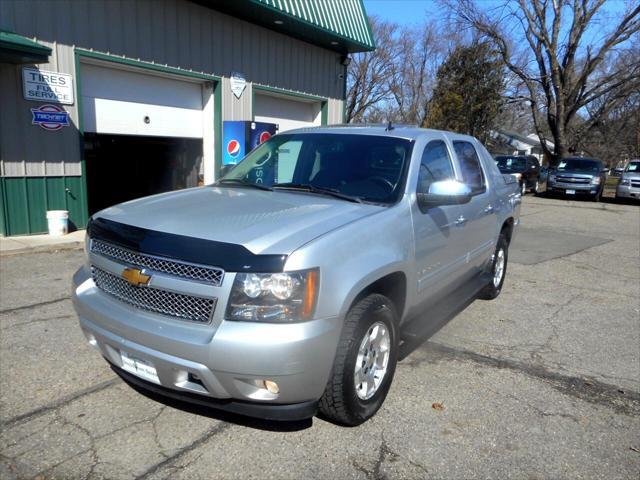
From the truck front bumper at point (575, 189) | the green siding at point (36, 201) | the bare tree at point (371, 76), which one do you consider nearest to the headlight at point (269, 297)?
the green siding at point (36, 201)

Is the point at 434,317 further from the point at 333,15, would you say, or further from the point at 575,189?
the point at 575,189

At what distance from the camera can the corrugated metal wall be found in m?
8.28

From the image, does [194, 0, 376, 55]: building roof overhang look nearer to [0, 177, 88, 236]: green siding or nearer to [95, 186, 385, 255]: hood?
[0, 177, 88, 236]: green siding

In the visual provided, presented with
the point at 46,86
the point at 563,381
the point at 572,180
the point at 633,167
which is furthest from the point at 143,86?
the point at 633,167

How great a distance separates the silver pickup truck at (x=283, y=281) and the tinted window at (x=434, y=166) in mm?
28

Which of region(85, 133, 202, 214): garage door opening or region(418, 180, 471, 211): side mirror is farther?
region(85, 133, 202, 214): garage door opening

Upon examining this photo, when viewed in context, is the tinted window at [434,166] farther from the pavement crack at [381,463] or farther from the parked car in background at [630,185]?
the parked car in background at [630,185]

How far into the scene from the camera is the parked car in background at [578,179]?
2006cm

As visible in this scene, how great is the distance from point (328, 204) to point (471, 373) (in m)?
1.83

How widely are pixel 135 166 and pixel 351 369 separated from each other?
13.1m

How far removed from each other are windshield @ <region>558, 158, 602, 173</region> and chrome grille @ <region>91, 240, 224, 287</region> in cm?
2140

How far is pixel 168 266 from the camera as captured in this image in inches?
105

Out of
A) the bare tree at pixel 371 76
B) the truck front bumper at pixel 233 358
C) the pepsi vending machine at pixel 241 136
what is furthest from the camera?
the bare tree at pixel 371 76

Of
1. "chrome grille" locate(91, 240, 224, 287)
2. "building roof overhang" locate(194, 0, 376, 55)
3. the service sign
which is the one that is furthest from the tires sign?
"chrome grille" locate(91, 240, 224, 287)
